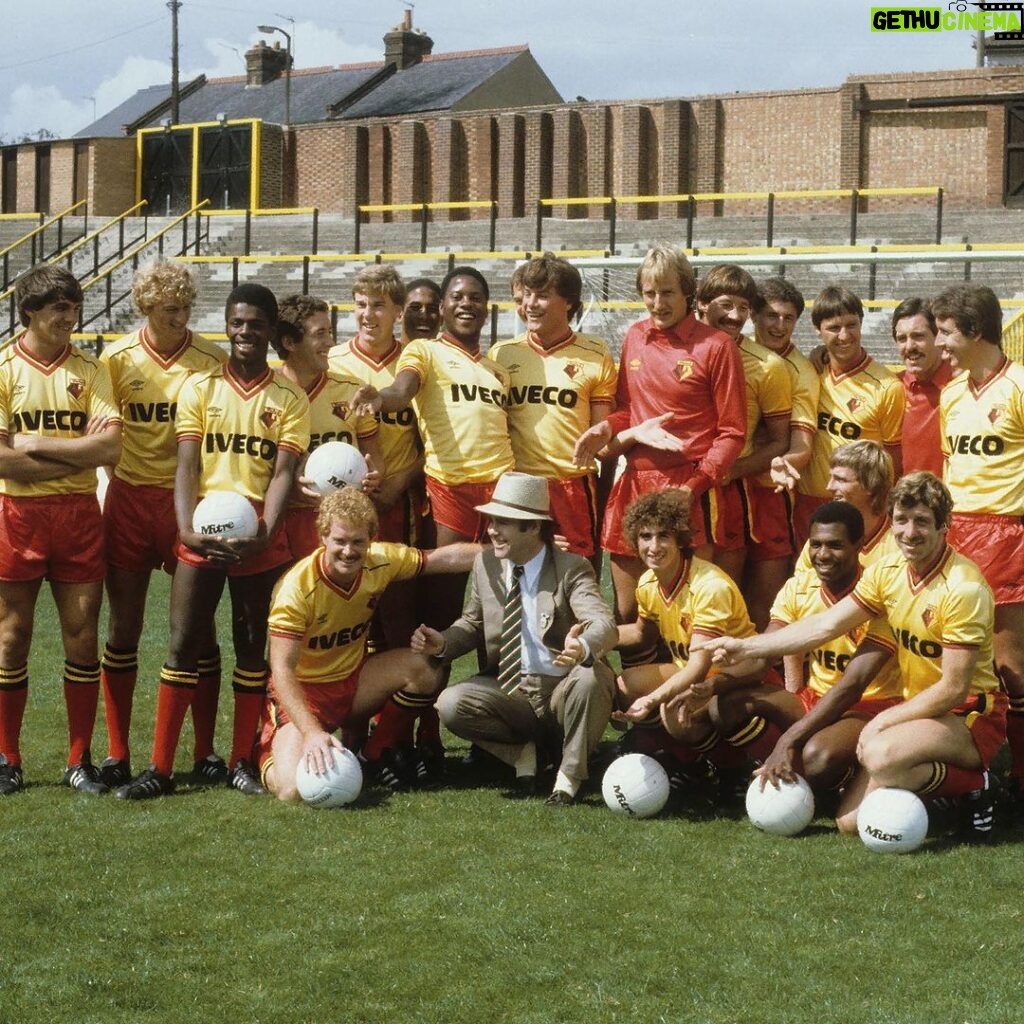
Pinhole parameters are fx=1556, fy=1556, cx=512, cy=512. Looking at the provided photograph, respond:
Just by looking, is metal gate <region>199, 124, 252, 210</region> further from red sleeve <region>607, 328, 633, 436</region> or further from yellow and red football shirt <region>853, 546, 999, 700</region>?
yellow and red football shirt <region>853, 546, 999, 700</region>

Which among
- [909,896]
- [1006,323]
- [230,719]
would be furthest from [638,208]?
[909,896]

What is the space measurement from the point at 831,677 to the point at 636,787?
0.85 metres

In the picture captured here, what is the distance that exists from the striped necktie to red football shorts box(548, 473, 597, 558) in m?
0.47

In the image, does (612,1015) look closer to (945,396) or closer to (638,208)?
(945,396)

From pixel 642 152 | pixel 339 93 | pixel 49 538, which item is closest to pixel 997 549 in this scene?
pixel 49 538

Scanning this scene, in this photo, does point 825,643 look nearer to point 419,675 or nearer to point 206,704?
point 419,675

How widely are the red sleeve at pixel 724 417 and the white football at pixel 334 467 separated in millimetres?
1267

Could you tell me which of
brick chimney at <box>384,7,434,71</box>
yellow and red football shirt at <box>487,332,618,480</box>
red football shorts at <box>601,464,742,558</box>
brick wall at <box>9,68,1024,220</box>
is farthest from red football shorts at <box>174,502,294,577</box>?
brick chimney at <box>384,7,434,71</box>

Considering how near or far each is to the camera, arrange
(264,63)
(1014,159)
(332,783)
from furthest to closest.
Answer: (264,63) → (1014,159) → (332,783)

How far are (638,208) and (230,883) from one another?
31.2 m

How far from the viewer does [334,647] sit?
589cm

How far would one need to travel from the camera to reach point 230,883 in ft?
15.2

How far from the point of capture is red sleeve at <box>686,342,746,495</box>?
5.91 m

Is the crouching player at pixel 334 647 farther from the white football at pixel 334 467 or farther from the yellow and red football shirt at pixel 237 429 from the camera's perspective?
the yellow and red football shirt at pixel 237 429
